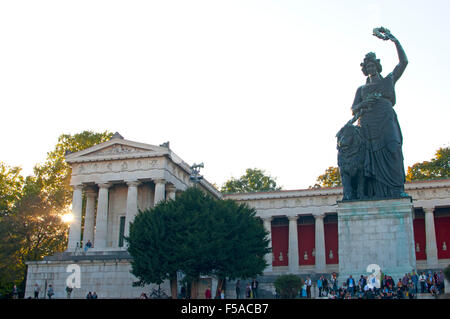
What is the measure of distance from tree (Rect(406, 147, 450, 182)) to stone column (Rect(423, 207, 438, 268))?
A: 10.1 metres

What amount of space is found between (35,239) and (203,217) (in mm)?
27762

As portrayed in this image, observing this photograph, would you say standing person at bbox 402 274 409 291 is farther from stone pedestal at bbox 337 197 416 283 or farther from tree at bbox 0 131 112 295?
tree at bbox 0 131 112 295

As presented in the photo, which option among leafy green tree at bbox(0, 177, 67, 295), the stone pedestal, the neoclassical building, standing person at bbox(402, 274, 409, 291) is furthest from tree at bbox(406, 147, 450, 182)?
standing person at bbox(402, 274, 409, 291)

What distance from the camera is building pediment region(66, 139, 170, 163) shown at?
45719 millimetres

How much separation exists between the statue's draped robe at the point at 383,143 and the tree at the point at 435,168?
43.3 m

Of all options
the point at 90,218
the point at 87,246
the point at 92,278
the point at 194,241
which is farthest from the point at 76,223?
Result: the point at 194,241

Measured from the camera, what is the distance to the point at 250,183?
248ft

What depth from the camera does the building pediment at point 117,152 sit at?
45.7 metres

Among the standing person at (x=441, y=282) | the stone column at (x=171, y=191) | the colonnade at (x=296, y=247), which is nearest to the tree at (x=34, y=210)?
the stone column at (x=171, y=191)

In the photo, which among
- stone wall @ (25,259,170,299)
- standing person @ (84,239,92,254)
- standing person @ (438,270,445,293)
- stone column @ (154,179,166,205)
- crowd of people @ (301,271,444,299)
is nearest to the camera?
A: crowd of people @ (301,271,444,299)

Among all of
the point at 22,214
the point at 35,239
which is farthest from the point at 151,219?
the point at 35,239

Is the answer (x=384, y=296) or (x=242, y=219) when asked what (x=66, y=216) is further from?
(x=384, y=296)

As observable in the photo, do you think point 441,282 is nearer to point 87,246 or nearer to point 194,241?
point 194,241

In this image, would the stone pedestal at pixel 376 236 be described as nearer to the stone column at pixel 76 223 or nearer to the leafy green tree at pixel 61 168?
the stone column at pixel 76 223
